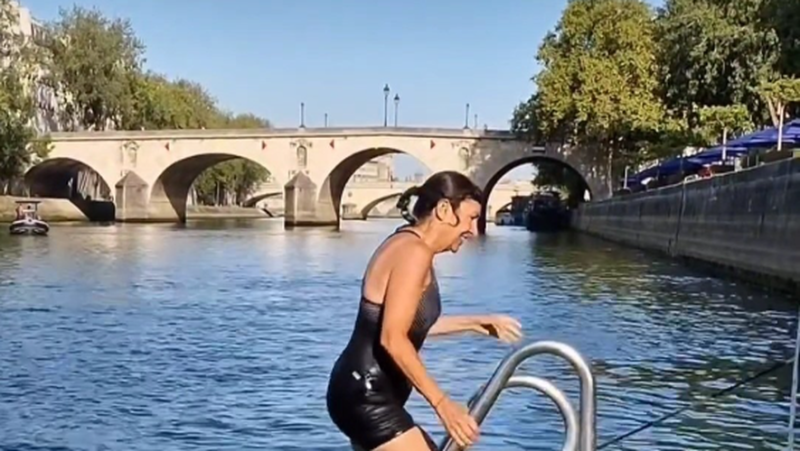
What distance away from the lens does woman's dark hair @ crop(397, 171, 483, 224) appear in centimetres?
536

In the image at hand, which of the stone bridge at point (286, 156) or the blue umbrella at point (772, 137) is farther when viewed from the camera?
the stone bridge at point (286, 156)

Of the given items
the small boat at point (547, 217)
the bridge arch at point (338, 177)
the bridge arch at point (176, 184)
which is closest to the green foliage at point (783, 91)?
the bridge arch at point (338, 177)

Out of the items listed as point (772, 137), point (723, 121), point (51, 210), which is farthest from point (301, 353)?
point (51, 210)

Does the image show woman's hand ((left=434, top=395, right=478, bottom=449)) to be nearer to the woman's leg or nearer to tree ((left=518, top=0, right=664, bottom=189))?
the woman's leg

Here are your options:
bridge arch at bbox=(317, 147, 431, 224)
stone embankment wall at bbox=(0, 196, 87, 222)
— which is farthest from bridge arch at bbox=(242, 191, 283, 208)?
stone embankment wall at bbox=(0, 196, 87, 222)

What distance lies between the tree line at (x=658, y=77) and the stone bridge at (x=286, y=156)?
12.7 feet

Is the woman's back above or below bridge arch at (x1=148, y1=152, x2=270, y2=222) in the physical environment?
above

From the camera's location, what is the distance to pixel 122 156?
93.4m

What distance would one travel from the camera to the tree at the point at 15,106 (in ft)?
260

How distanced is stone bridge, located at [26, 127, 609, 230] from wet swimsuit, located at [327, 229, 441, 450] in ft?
259

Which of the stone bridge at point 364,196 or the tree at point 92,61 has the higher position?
the tree at point 92,61

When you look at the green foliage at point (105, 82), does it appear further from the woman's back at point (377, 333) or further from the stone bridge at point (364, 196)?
the woman's back at point (377, 333)

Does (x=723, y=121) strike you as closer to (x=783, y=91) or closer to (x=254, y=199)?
(x=783, y=91)

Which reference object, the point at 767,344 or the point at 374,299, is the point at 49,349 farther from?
the point at 374,299
